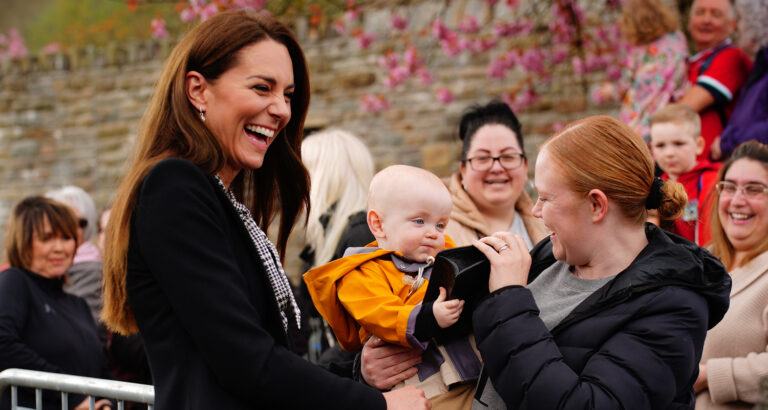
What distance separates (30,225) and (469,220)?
2472 mm

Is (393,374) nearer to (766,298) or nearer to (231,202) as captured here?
(231,202)

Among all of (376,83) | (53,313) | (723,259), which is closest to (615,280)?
(723,259)

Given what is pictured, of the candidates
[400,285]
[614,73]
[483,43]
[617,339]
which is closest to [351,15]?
[483,43]

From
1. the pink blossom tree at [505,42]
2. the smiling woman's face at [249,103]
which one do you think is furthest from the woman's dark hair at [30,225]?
the pink blossom tree at [505,42]

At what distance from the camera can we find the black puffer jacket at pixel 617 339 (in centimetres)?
232

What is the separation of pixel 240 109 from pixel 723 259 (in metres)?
2.62

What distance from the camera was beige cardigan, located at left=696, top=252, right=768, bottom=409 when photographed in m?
3.72

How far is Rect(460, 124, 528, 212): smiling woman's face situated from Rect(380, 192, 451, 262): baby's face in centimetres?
141

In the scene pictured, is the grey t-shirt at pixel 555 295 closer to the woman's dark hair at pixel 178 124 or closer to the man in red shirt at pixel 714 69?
the woman's dark hair at pixel 178 124

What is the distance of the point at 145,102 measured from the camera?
13945 mm

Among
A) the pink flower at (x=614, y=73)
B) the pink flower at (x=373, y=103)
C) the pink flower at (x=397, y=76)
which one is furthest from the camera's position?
the pink flower at (x=373, y=103)

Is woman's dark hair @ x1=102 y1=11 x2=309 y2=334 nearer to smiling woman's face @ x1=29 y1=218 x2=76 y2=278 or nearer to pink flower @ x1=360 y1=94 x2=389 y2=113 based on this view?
smiling woman's face @ x1=29 y1=218 x2=76 y2=278

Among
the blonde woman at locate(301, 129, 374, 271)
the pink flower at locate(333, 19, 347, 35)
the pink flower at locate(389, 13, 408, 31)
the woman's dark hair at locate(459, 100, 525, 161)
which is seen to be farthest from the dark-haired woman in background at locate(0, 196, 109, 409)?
the pink flower at locate(333, 19, 347, 35)

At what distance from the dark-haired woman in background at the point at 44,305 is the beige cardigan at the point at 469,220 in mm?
1955
